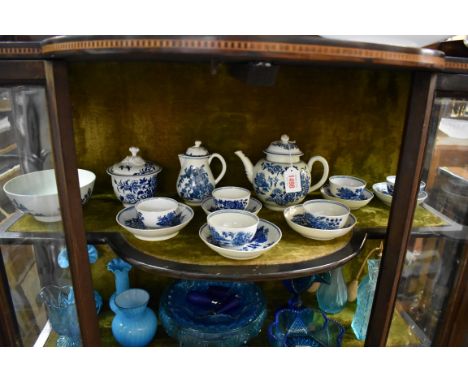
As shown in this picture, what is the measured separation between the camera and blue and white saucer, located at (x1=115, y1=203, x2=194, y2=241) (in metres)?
0.56

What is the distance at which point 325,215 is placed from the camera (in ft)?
1.90

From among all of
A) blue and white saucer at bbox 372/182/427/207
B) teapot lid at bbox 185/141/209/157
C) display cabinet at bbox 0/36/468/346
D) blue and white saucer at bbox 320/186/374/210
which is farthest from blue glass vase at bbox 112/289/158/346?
blue and white saucer at bbox 372/182/427/207

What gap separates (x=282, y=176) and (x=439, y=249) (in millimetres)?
350

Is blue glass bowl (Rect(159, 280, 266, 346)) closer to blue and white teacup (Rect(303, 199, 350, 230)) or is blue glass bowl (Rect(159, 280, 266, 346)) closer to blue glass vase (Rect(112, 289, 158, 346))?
blue glass vase (Rect(112, 289, 158, 346))

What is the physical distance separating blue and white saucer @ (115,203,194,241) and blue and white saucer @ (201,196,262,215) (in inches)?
1.2

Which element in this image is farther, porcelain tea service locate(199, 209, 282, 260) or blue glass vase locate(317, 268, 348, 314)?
blue glass vase locate(317, 268, 348, 314)

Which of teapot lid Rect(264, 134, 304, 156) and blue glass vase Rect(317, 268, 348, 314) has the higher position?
teapot lid Rect(264, 134, 304, 156)

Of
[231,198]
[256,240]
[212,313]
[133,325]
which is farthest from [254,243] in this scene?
[133,325]

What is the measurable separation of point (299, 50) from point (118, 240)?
1.32ft

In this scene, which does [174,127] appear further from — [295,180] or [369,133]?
[369,133]

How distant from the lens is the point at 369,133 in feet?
2.43

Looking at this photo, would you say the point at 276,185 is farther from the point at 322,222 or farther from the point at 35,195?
the point at 35,195

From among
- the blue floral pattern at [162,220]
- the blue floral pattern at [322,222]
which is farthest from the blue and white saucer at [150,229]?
the blue floral pattern at [322,222]

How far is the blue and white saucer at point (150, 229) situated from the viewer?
556 mm
